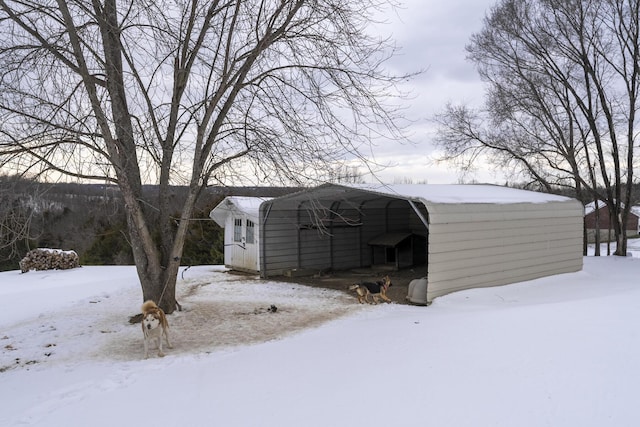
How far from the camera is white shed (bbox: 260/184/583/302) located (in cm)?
918

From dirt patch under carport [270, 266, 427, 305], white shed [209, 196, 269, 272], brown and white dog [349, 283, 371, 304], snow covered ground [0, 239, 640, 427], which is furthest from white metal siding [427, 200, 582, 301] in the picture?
white shed [209, 196, 269, 272]

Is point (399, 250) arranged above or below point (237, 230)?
below

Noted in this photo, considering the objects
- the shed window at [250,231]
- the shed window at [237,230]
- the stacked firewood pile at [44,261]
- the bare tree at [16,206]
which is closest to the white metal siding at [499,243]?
the bare tree at [16,206]

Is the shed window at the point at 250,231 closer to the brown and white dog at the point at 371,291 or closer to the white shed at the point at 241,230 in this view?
the white shed at the point at 241,230

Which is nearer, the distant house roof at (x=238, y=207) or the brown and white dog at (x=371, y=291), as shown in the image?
the brown and white dog at (x=371, y=291)

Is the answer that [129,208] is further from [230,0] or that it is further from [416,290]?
[416,290]

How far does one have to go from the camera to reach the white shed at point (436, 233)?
918 centimetres

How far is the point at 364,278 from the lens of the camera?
13648 millimetres

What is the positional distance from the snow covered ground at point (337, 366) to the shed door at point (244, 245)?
576 centimetres

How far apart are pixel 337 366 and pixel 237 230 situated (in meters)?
11.5

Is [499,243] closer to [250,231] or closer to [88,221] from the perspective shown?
[250,231]

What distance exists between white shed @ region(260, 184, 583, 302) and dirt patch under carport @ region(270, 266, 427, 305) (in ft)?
1.66

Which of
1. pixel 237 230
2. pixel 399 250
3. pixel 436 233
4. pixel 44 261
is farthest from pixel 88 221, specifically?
pixel 436 233

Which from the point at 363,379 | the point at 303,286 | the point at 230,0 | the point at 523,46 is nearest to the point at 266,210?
the point at 303,286
